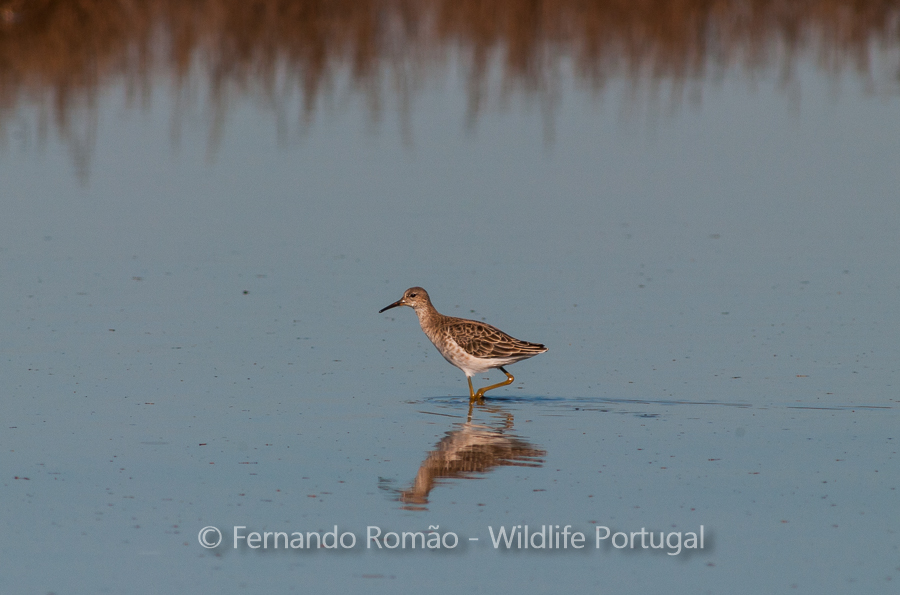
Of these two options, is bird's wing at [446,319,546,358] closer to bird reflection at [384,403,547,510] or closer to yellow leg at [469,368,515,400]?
yellow leg at [469,368,515,400]

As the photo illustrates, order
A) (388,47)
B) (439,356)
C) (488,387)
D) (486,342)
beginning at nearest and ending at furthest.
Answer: (488,387)
(486,342)
(439,356)
(388,47)

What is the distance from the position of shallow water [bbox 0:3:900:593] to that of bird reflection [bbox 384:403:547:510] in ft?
0.11

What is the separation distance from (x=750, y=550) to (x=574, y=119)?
48.2ft

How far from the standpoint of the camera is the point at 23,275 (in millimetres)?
14023

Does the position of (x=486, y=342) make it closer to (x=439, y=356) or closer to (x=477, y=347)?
(x=477, y=347)

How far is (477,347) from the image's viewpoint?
36.1 feet

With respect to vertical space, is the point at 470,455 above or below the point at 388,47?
below

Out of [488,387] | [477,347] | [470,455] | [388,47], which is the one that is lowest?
[470,455]

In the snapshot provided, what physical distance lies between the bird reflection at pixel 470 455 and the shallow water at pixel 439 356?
0.03 metres

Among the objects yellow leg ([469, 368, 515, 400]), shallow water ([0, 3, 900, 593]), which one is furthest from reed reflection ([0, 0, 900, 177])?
yellow leg ([469, 368, 515, 400])

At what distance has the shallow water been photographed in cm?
736

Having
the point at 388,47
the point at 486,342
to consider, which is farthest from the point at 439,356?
the point at 388,47

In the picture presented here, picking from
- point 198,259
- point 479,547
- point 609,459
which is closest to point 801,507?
point 609,459

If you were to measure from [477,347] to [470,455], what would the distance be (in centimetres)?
212
